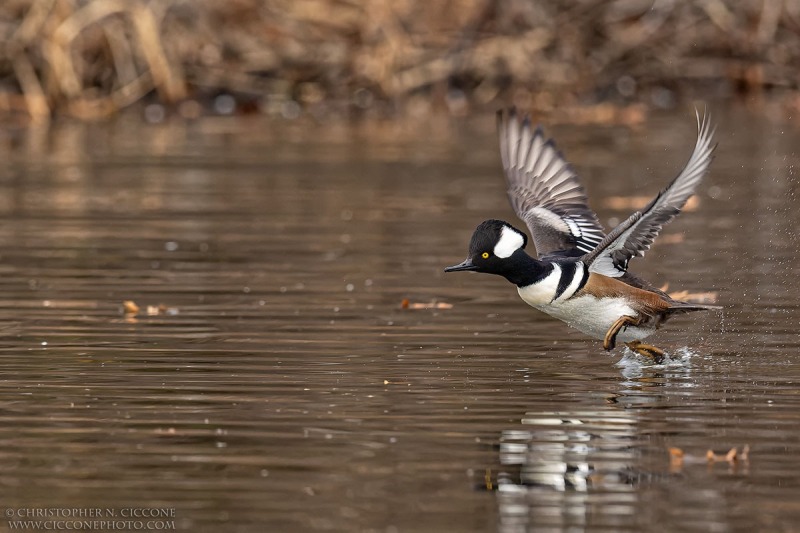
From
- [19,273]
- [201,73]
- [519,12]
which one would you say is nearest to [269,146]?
[201,73]

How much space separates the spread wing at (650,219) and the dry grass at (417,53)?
19.1m

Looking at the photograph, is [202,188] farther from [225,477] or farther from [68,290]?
[225,477]

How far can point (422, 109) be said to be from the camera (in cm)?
2936

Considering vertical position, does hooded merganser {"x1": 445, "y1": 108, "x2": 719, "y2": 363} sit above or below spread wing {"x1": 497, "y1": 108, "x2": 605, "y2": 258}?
below

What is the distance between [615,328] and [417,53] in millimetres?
20380

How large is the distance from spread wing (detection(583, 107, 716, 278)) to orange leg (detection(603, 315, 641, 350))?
0.33 m

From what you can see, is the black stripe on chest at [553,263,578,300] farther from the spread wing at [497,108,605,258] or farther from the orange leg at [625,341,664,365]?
the spread wing at [497,108,605,258]

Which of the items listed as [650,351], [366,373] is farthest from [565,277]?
[366,373]

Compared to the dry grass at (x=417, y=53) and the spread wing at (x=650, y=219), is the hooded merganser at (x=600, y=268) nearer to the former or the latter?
the spread wing at (x=650, y=219)

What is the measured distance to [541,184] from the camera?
1098 cm

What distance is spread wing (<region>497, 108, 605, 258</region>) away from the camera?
34.7 feet

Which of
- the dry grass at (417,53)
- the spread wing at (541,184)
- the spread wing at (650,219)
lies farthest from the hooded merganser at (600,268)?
the dry grass at (417,53)

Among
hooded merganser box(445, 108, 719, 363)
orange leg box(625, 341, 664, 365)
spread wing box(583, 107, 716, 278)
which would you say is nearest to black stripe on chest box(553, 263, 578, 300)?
hooded merganser box(445, 108, 719, 363)

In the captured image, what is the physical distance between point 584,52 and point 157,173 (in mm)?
12594
